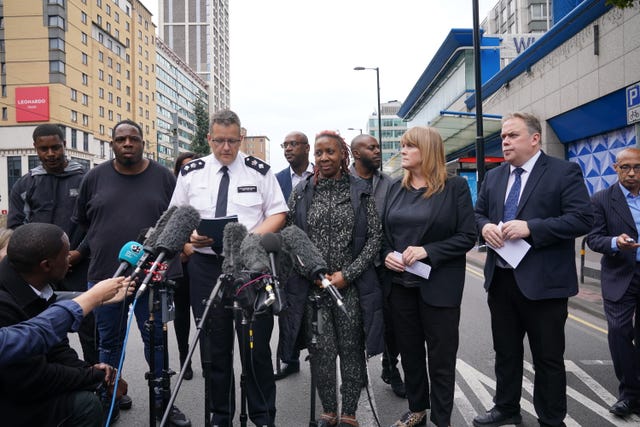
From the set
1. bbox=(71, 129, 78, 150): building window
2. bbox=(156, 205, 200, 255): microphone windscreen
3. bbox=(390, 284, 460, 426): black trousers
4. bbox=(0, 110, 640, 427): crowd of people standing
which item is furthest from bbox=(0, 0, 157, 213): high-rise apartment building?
bbox=(390, 284, 460, 426): black trousers

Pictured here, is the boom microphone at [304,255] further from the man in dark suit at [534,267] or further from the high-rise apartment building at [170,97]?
the high-rise apartment building at [170,97]

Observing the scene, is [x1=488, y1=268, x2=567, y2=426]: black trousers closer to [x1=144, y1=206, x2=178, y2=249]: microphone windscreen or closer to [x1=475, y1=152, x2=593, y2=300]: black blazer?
[x1=475, y1=152, x2=593, y2=300]: black blazer

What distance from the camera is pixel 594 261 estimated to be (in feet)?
37.5

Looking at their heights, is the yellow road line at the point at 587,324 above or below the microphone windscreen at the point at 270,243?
below

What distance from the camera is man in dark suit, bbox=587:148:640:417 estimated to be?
3859mm

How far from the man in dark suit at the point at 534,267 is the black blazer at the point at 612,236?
78 centimetres

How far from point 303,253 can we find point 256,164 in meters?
1.08

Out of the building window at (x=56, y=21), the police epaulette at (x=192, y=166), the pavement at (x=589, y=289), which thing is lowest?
the pavement at (x=589, y=289)

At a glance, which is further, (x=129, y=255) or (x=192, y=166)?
(x=192, y=166)

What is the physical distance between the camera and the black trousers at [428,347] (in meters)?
3.48

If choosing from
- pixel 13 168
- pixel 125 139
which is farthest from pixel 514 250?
pixel 13 168

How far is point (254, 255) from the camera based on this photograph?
2688 millimetres

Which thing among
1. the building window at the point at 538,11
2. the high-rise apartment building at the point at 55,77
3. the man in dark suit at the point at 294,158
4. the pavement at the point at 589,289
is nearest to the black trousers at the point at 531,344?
the man in dark suit at the point at 294,158

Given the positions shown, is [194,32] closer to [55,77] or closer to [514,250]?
[55,77]
